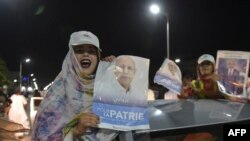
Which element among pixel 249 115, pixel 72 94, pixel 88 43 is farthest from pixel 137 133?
pixel 249 115

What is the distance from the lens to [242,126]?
3574 millimetres

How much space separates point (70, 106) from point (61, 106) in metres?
0.06

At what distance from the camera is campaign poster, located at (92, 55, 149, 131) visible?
10.1 feet

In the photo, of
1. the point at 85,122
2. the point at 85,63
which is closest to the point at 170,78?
the point at 85,63

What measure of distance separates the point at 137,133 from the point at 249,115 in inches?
38.5

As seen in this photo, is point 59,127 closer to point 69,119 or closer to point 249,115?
point 69,119

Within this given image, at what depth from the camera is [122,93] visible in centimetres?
314

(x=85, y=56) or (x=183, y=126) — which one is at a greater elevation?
(x=85, y=56)

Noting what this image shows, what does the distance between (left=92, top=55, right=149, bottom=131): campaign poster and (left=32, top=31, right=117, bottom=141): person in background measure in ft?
0.42

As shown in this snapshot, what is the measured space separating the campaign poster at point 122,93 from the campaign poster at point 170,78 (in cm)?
132

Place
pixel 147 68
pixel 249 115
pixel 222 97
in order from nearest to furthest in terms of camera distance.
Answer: pixel 147 68
pixel 249 115
pixel 222 97

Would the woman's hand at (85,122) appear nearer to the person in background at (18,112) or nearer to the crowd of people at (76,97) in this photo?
the crowd of people at (76,97)

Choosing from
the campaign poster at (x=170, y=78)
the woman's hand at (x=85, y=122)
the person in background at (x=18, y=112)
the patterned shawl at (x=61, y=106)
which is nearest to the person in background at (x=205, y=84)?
the campaign poster at (x=170, y=78)

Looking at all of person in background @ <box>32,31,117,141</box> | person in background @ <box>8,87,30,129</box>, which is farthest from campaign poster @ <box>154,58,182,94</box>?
person in background @ <box>8,87,30,129</box>
